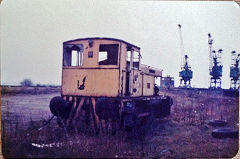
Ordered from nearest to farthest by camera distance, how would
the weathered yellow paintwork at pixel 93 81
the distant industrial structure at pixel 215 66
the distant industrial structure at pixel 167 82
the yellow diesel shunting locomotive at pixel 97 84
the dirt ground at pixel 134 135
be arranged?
the dirt ground at pixel 134 135
the yellow diesel shunting locomotive at pixel 97 84
the weathered yellow paintwork at pixel 93 81
the distant industrial structure at pixel 215 66
the distant industrial structure at pixel 167 82

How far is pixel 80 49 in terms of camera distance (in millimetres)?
5844

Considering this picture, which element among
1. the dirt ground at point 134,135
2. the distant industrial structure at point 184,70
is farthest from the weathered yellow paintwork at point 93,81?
the distant industrial structure at point 184,70

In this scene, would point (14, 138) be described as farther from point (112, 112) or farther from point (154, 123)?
point (154, 123)

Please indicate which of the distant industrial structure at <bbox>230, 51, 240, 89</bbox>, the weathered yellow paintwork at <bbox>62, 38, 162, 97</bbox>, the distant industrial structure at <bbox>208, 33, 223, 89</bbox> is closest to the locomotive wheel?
the weathered yellow paintwork at <bbox>62, 38, 162, 97</bbox>

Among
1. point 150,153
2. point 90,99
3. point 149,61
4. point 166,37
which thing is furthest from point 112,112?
point 166,37

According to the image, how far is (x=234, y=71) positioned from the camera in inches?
223

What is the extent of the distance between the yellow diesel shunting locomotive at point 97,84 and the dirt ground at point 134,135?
0.28 metres

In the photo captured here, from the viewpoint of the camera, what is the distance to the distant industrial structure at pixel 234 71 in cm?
555

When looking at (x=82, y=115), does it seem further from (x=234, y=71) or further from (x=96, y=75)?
(x=234, y=71)

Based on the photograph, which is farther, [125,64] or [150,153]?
[125,64]

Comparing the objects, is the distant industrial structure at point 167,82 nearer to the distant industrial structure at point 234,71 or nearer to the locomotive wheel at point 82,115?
the distant industrial structure at point 234,71

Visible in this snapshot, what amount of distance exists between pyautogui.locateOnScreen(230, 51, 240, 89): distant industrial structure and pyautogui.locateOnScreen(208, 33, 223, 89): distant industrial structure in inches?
8.8

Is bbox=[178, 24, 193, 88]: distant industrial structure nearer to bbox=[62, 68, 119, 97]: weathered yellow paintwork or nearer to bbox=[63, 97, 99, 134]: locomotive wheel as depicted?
bbox=[62, 68, 119, 97]: weathered yellow paintwork

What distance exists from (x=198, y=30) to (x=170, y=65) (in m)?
0.87
